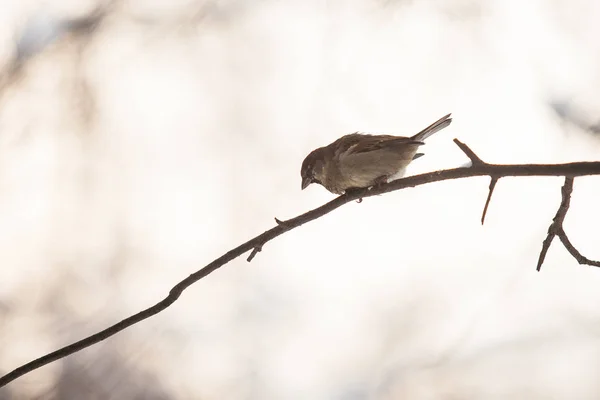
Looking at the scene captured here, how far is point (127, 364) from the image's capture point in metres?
3.99

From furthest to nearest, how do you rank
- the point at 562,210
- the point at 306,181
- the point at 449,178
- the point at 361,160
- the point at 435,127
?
the point at 306,181 → the point at 361,160 → the point at 435,127 → the point at 562,210 → the point at 449,178

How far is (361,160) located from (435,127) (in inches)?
16.1

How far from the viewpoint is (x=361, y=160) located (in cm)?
306

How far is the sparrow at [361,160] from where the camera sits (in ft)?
10.0

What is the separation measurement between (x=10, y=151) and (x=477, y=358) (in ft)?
9.99

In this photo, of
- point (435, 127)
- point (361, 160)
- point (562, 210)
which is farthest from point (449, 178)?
point (361, 160)

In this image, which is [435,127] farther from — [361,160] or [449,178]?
[449,178]

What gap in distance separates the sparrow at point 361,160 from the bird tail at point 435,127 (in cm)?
2

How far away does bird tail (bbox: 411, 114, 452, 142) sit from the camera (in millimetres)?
2814

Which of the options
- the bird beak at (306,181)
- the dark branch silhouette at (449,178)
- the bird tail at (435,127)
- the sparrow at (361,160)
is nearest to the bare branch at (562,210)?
the dark branch silhouette at (449,178)

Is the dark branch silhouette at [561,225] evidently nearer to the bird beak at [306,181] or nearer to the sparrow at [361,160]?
the sparrow at [361,160]

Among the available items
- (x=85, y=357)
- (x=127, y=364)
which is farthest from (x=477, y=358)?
(x=85, y=357)

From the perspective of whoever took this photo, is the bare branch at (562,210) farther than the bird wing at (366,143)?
No

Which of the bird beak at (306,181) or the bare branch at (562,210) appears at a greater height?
the bird beak at (306,181)
